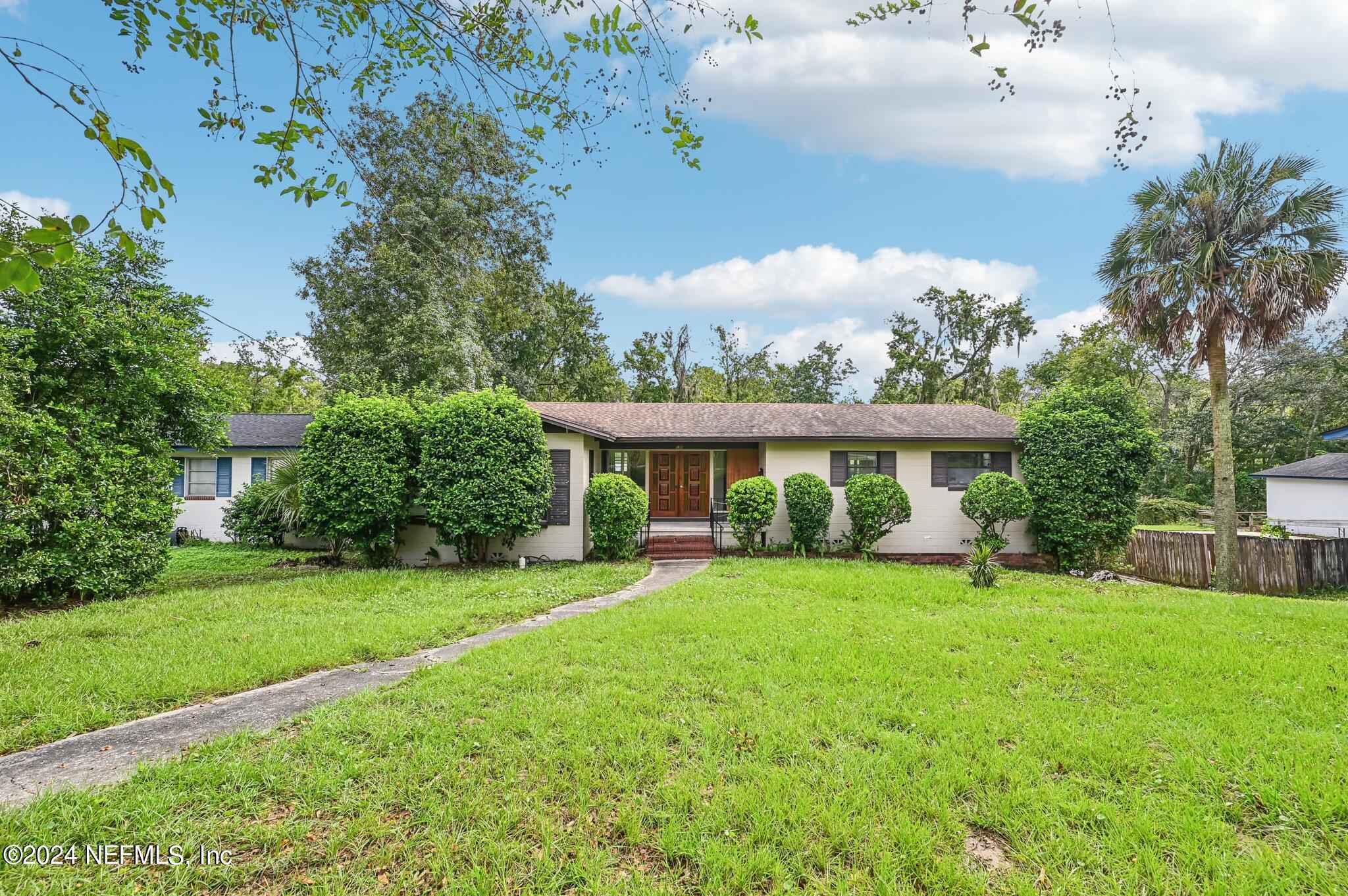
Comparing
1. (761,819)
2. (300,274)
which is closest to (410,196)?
(300,274)

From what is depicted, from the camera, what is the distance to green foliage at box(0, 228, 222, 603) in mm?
7176

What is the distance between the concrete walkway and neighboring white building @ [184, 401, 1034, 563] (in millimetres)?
6323

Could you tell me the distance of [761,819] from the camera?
9.12ft

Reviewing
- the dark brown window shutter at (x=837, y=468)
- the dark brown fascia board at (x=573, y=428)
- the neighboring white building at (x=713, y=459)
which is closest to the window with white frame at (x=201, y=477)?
the neighboring white building at (x=713, y=459)

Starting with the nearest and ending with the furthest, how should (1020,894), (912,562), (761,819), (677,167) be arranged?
(1020,894) → (761,819) → (677,167) → (912,562)

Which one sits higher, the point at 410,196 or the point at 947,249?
the point at 410,196

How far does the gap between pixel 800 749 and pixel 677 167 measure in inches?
157

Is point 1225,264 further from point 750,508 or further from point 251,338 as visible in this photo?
point 251,338

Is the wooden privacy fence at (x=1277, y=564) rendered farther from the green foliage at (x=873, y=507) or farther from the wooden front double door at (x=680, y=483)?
the wooden front double door at (x=680, y=483)

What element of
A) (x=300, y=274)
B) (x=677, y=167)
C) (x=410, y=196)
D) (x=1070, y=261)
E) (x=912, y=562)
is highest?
(x=410, y=196)

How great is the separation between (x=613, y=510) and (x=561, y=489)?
4.66 feet

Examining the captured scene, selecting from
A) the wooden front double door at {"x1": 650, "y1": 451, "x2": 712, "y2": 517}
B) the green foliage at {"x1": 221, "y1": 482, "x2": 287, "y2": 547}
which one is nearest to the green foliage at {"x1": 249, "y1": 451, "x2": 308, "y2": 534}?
the green foliage at {"x1": 221, "y1": 482, "x2": 287, "y2": 547}

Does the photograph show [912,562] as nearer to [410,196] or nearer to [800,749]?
[800,749]

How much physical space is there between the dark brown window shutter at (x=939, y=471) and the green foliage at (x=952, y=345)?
15835 mm
